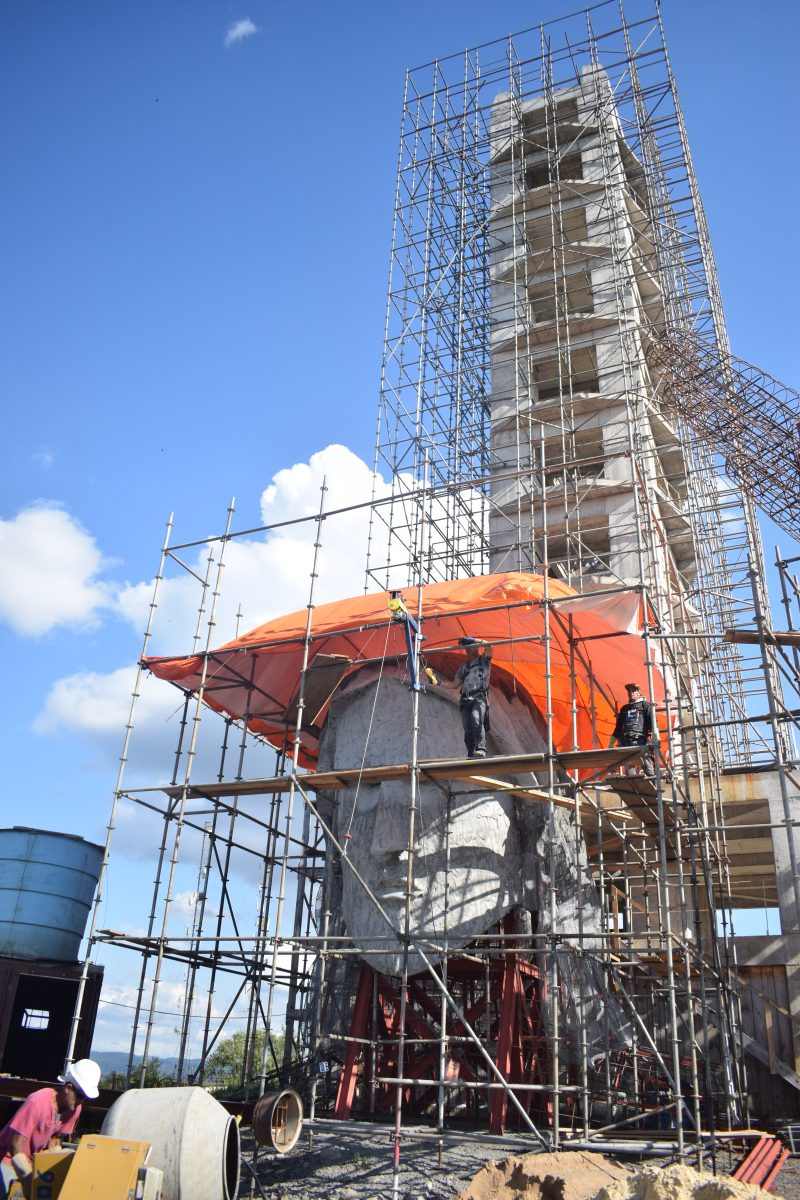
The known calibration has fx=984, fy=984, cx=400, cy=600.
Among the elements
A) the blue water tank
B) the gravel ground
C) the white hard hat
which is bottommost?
the gravel ground

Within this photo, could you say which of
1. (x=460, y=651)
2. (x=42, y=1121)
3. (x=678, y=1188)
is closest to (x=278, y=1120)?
(x=42, y=1121)

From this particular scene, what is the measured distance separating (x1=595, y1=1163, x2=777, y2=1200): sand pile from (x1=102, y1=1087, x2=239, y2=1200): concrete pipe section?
3.80 meters

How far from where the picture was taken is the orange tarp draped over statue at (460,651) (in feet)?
50.8

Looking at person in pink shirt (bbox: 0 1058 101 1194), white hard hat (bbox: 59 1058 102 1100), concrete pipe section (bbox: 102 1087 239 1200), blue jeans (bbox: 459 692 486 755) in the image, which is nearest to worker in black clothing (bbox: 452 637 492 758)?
blue jeans (bbox: 459 692 486 755)

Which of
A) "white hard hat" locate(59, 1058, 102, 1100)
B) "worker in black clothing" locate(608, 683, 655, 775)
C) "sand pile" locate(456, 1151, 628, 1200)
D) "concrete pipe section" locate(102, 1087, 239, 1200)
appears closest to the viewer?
"white hard hat" locate(59, 1058, 102, 1100)

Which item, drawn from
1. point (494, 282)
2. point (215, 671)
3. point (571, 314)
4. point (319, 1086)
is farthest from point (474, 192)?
point (319, 1086)

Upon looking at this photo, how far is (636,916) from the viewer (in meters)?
24.5

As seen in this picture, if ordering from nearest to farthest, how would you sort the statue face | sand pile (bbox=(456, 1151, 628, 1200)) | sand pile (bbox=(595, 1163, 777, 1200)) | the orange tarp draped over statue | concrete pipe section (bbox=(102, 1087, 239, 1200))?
sand pile (bbox=(595, 1163, 777, 1200)), concrete pipe section (bbox=(102, 1087, 239, 1200)), sand pile (bbox=(456, 1151, 628, 1200)), the statue face, the orange tarp draped over statue

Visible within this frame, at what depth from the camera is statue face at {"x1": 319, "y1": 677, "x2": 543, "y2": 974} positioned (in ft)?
48.1

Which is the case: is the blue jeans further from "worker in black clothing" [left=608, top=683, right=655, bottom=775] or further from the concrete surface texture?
"worker in black clothing" [left=608, top=683, right=655, bottom=775]

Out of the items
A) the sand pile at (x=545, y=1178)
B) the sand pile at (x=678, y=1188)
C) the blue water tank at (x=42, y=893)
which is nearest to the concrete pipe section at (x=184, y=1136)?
the sand pile at (x=545, y=1178)

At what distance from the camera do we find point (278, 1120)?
1200 cm

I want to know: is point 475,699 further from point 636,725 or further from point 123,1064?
point 123,1064

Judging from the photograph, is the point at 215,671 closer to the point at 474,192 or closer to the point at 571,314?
the point at 571,314
